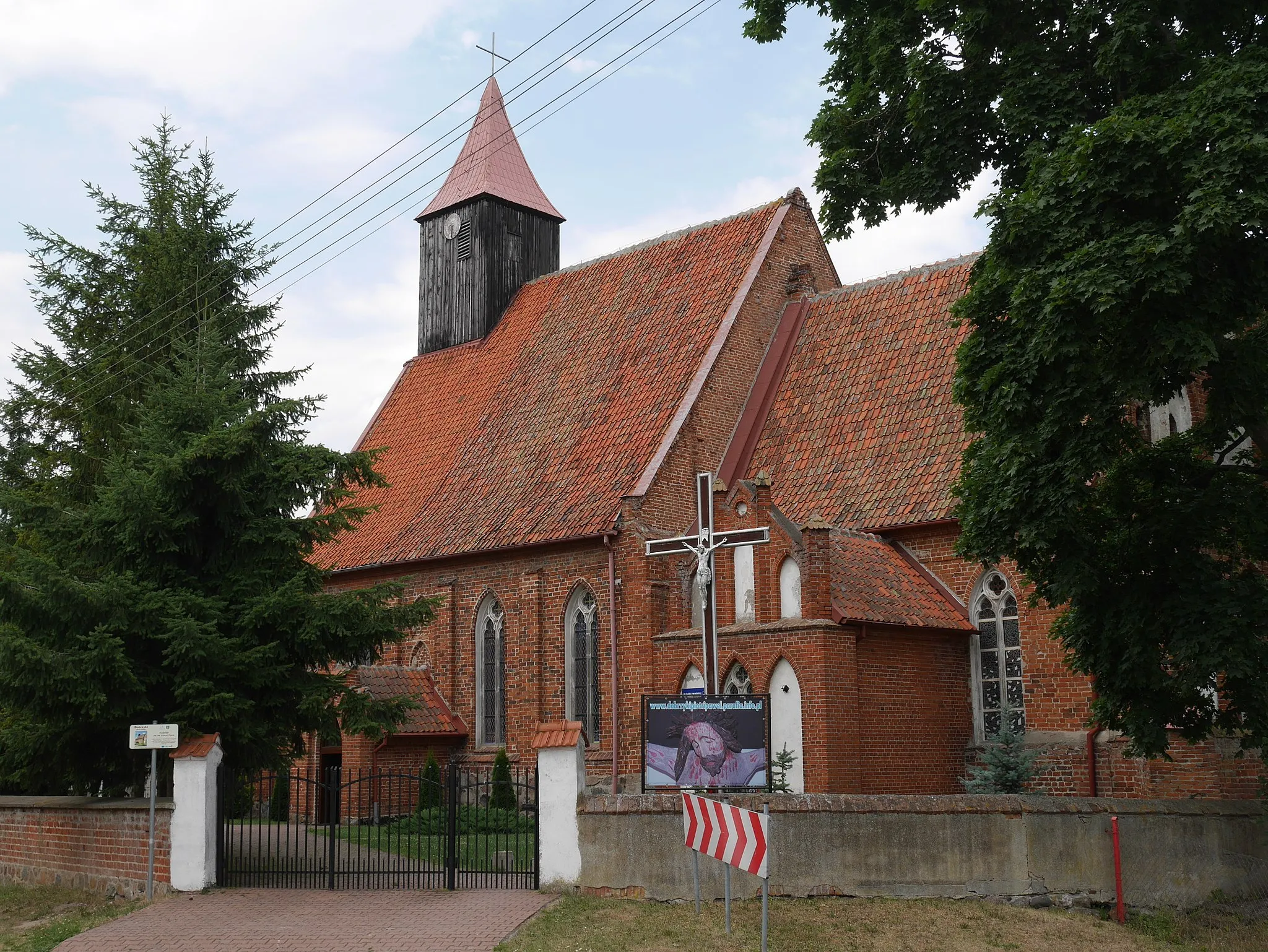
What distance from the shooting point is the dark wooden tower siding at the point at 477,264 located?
30672 millimetres

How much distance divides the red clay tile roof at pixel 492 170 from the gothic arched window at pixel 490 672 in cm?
1095

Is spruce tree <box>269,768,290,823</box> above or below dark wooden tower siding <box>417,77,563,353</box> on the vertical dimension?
below

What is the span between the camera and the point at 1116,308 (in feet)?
38.0

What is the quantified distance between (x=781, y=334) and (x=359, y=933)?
1532cm

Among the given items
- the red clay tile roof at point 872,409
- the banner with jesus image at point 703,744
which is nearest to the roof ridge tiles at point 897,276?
the red clay tile roof at point 872,409

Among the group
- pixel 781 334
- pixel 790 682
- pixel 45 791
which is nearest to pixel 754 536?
pixel 790 682

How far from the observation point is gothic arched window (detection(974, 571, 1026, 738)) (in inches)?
741

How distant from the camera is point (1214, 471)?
→ 43.3 ft

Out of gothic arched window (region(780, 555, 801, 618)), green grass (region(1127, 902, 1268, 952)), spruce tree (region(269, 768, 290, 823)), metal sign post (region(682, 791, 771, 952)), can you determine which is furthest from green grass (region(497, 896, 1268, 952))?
gothic arched window (region(780, 555, 801, 618))

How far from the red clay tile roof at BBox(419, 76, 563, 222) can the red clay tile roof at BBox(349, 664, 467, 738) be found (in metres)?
11.8

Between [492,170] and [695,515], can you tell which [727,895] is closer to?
[695,515]

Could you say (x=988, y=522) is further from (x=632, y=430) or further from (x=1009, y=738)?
(x=632, y=430)

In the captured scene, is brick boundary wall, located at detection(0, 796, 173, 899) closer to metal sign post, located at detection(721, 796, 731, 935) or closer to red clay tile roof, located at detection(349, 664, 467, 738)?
metal sign post, located at detection(721, 796, 731, 935)

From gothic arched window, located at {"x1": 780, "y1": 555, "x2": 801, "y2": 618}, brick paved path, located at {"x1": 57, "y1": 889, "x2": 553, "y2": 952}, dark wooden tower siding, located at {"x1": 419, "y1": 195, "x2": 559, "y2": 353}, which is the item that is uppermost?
dark wooden tower siding, located at {"x1": 419, "y1": 195, "x2": 559, "y2": 353}
